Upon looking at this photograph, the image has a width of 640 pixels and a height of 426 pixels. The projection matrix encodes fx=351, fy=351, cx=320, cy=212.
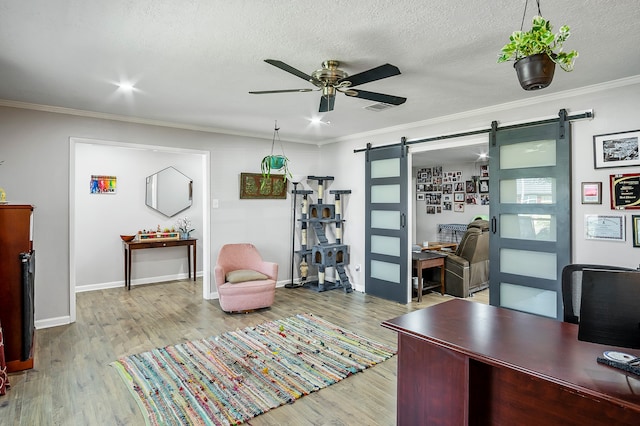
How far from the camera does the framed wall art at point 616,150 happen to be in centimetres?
304

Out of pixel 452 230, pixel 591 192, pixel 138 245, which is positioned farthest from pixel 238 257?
pixel 452 230

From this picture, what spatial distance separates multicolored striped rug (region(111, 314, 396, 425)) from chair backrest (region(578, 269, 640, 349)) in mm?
1896

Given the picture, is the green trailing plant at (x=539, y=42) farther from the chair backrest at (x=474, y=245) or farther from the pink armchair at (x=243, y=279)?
the chair backrest at (x=474, y=245)

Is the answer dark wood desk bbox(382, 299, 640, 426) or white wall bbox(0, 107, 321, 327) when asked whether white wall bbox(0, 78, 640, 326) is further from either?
dark wood desk bbox(382, 299, 640, 426)

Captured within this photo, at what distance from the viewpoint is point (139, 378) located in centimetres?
277

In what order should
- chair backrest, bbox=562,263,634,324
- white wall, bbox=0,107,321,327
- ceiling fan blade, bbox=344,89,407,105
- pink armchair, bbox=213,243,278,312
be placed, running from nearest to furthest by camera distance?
1. chair backrest, bbox=562,263,634,324
2. ceiling fan blade, bbox=344,89,407,105
3. white wall, bbox=0,107,321,327
4. pink armchair, bbox=213,243,278,312

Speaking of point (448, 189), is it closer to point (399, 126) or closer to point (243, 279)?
point (399, 126)

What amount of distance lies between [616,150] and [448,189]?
5534mm

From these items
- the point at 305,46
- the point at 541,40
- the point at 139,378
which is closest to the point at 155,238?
the point at 139,378

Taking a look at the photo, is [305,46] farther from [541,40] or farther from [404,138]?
[404,138]

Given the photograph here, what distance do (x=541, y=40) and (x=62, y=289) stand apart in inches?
195

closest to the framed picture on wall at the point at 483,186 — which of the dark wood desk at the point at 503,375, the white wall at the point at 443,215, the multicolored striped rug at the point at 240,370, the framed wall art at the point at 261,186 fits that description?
the white wall at the point at 443,215

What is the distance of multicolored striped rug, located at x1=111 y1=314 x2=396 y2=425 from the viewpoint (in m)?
2.39

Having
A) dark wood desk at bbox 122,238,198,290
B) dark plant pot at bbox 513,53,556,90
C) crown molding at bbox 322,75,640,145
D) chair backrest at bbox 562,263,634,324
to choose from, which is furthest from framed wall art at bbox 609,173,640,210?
dark wood desk at bbox 122,238,198,290
